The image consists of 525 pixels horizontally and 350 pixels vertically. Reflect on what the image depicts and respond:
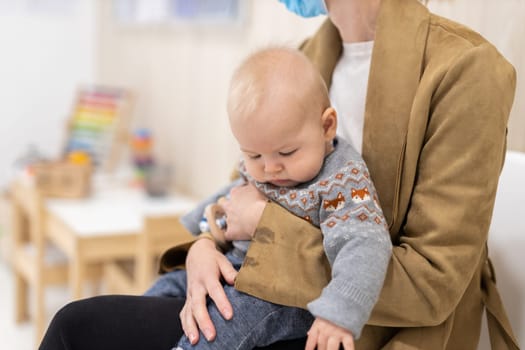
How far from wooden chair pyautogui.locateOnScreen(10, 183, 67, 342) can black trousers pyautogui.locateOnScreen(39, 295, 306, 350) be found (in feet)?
5.24

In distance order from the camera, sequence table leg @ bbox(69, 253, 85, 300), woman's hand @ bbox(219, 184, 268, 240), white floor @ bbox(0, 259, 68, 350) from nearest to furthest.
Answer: woman's hand @ bbox(219, 184, 268, 240), table leg @ bbox(69, 253, 85, 300), white floor @ bbox(0, 259, 68, 350)

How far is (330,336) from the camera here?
2.86 ft

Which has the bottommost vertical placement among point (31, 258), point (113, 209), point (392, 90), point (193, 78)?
point (31, 258)

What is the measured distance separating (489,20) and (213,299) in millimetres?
835

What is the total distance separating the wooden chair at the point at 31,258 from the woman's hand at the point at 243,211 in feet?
5.33

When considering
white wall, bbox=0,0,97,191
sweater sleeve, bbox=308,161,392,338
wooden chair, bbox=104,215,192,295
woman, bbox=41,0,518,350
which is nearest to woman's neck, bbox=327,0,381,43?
woman, bbox=41,0,518,350

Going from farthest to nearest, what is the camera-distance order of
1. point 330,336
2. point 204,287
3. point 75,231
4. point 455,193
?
point 75,231 → point 204,287 → point 455,193 → point 330,336

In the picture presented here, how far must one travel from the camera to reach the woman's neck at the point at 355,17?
3.88 feet

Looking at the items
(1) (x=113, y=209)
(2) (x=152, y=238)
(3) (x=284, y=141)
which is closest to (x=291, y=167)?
(3) (x=284, y=141)

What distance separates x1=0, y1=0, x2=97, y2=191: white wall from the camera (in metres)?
4.15

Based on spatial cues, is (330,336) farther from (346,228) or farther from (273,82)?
(273,82)

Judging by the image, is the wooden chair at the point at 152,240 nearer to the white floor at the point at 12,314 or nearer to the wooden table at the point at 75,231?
the wooden table at the point at 75,231

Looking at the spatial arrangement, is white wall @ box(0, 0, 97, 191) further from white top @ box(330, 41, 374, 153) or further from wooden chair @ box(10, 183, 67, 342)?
white top @ box(330, 41, 374, 153)

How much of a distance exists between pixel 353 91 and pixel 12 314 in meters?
2.35
